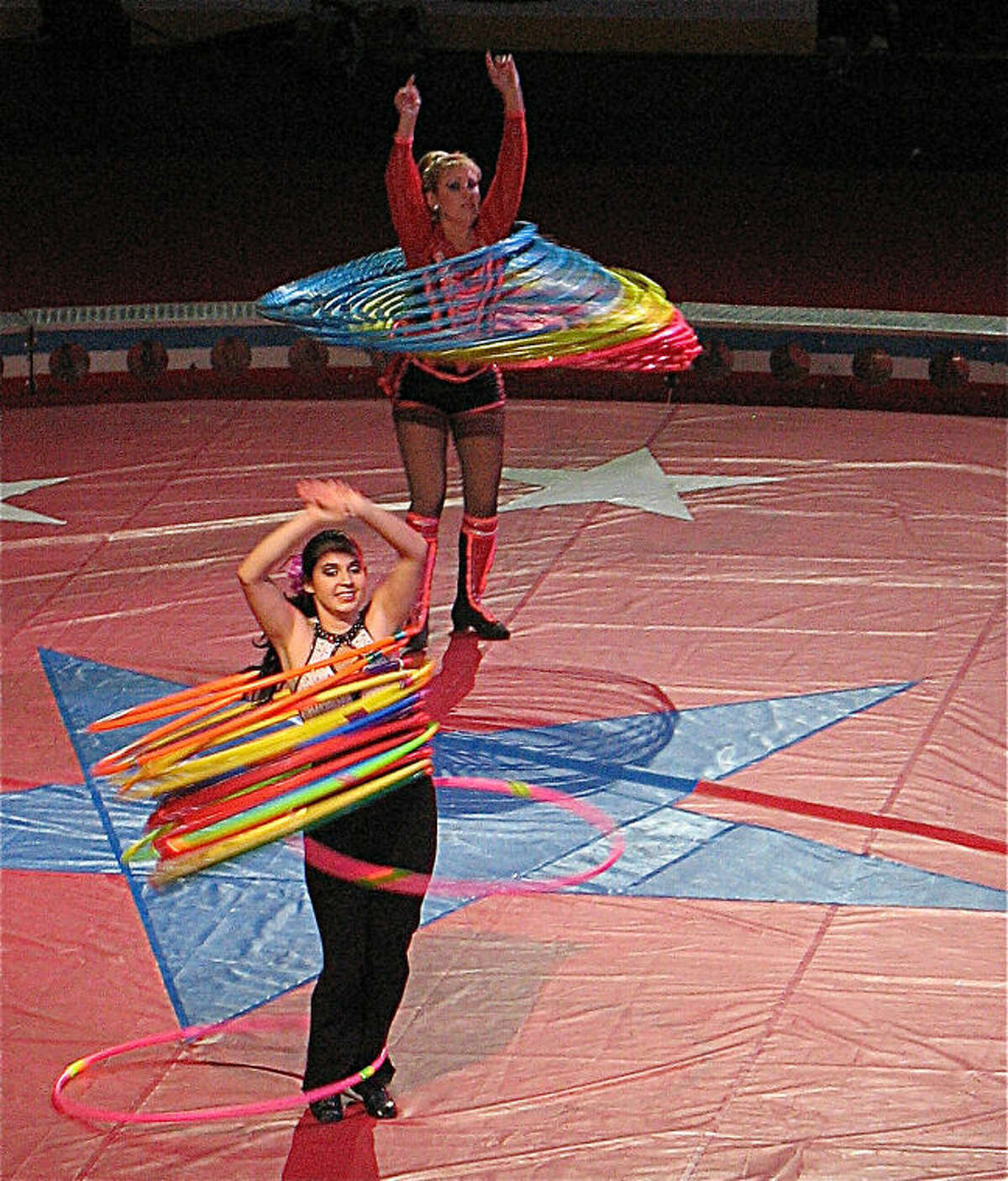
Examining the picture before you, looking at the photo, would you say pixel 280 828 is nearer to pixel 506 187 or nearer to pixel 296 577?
pixel 296 577

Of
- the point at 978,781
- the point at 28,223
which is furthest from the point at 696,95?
the point at 978,781

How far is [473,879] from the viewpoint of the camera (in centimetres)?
488

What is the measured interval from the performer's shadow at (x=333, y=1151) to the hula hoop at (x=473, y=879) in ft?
1.63

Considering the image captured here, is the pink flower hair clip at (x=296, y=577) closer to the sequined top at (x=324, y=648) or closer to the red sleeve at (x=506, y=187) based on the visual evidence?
the sequined top at (x=324, y=648)

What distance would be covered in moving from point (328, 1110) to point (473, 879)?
1.07m

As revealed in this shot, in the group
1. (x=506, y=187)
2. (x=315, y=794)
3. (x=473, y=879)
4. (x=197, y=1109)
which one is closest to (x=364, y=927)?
(x=315, y=794)

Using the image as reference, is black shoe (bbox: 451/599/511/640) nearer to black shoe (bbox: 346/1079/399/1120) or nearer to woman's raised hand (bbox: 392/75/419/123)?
woman's raised hand (bbox: 392/75/419/123)

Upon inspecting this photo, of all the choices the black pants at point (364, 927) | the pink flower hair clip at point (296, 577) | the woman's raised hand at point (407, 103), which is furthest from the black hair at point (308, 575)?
the woman's raised hand at point (407, 103)

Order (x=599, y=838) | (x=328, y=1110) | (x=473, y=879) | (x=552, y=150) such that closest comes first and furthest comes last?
(x=328, y=1110), (x=473, y=879), (x=599, y=838), (x=552, y=150)

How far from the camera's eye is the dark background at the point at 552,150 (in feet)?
35.8

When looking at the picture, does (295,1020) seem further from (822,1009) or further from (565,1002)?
(822,1009)

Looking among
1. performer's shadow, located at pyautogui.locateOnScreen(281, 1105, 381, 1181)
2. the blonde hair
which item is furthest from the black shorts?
performer's shadow, located at pyautogui.locateOnScreen(281, 1105, 381, 1181)

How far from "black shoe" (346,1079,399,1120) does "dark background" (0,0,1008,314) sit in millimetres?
6917

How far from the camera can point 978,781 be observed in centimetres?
539
